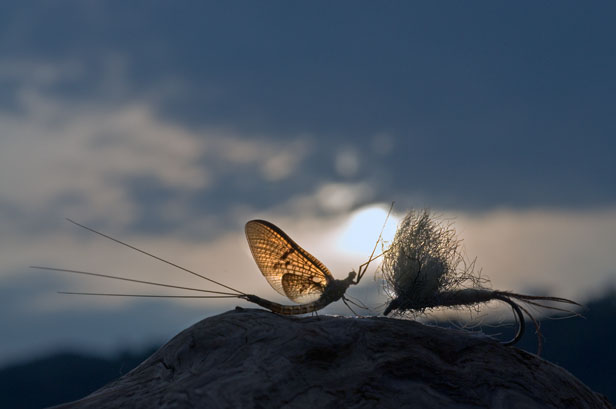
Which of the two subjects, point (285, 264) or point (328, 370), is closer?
point (328, 370)

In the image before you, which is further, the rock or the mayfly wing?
the mayfly wing

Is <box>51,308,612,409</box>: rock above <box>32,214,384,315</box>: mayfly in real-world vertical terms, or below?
below

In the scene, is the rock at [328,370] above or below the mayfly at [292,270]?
below

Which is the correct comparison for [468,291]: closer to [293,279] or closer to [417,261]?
[417,261]

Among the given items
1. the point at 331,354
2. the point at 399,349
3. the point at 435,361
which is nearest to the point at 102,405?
the point at 331,354
